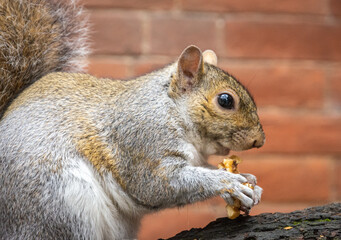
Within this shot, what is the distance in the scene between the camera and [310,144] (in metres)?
1.93

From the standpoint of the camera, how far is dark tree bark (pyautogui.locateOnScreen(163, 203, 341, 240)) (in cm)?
100

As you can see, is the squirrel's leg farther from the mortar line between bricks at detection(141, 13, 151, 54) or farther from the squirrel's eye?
the mortar line between bricks at detection(141, 13, 151, 54)

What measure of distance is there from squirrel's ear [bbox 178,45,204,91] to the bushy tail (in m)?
0.36

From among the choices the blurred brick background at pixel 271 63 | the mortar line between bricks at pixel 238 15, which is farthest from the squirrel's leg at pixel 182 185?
the mortar line between bricks at pixel 238 15

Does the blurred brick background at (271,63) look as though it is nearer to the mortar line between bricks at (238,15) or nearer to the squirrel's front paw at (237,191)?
the mortar line between bricks at (238,15)

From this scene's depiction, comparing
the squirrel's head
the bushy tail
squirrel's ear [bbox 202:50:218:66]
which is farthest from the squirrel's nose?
the bushy tail

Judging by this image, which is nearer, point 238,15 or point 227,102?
point 227,102

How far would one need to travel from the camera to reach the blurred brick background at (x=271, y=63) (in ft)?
6.19

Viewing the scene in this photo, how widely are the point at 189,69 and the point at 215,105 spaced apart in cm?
10

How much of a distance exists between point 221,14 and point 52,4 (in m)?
0.63

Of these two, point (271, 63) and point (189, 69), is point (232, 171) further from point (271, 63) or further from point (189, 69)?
point (271, 63)

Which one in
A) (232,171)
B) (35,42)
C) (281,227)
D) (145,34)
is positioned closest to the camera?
(281,227)

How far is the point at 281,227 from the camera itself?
1.03 metres

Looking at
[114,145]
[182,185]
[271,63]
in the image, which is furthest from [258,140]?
[271,63]
